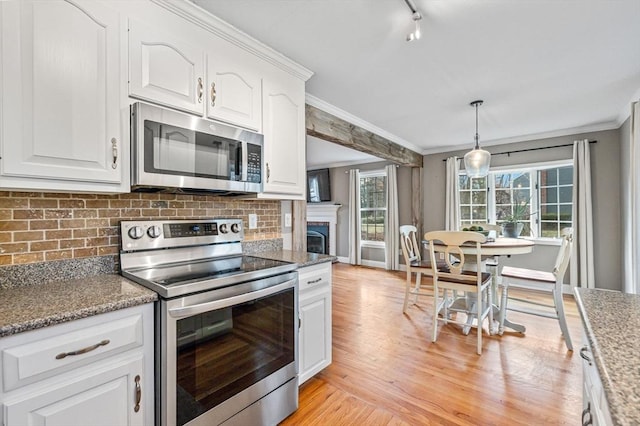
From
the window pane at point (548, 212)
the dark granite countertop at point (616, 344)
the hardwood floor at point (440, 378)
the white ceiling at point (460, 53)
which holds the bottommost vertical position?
the hardwood floor at point (440, 378)

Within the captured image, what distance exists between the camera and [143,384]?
121 cm

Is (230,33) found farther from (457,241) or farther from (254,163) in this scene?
(457,241)

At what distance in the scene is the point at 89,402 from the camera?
1.08 meters

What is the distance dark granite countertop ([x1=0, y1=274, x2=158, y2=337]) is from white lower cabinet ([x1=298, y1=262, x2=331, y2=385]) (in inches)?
37.0

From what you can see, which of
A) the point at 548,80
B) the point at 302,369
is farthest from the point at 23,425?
the point at 548,80

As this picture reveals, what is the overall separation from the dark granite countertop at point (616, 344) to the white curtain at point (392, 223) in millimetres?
4661

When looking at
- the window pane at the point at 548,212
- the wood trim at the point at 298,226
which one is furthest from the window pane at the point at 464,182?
the wood trim at the point at 298,226

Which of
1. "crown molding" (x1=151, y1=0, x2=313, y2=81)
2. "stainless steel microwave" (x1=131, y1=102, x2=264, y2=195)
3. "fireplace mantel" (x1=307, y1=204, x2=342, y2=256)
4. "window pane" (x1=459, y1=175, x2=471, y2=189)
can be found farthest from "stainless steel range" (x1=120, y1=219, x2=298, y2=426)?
"fireplace mantel" (x1=307, y1=204, x2=342, y2=256)

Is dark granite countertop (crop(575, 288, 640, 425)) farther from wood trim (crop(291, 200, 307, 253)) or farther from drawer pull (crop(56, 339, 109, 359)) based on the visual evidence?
wood trim (crop(291, 200, 307, 253))

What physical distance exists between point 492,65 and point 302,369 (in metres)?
2.65

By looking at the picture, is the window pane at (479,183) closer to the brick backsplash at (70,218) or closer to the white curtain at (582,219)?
the white curtain at (582,219)

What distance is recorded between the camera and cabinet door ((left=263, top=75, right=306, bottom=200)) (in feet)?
6.75

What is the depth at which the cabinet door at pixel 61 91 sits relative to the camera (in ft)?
3.70

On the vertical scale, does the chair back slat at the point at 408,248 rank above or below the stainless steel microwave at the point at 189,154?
below
